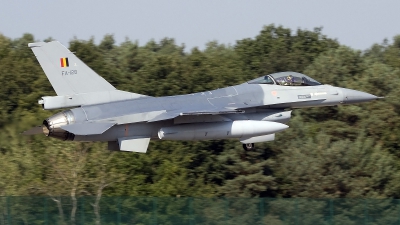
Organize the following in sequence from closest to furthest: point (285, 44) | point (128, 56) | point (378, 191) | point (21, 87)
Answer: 1. point (378, 191)
2. point (21, 87)
3. point (285, 44)
4. point (128, 56)

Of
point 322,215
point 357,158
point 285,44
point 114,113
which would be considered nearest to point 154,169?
point 357,158

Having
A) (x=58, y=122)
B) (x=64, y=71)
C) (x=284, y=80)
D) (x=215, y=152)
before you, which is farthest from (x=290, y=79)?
(x=215, y=152)

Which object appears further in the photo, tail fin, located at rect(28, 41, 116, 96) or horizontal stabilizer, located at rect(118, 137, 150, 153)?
tail fin, located at rect(28, 41, 116, 96)

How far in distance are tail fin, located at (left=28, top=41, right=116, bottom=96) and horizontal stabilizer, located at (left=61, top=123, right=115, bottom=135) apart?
1.42m

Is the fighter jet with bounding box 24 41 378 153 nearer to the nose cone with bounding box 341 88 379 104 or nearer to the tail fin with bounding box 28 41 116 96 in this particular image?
the tail fin with bounding box 28 41 116 96

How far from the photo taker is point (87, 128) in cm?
2209

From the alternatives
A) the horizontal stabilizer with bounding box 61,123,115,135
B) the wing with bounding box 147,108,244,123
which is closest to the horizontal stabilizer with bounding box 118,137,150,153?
the wing with bounding box 147,108,244,123

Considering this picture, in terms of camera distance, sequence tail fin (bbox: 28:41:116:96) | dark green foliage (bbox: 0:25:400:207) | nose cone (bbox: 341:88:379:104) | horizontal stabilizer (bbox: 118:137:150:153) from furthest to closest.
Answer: dark green foliage (bbox: 0:25:400:207) → nose cone (bbox: 341:88:379:104) → tail fin (bbox: 28:41:116:96) → horizontal stabilizer (bbox: 118:137:150:153)

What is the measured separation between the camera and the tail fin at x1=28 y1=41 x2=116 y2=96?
23266mm

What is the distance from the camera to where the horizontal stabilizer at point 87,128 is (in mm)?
21922

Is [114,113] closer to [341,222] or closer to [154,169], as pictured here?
[341,222]

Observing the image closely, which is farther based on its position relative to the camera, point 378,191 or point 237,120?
point 378,191

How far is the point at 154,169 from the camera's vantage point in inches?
1511

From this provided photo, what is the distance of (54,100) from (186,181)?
14905 mm
